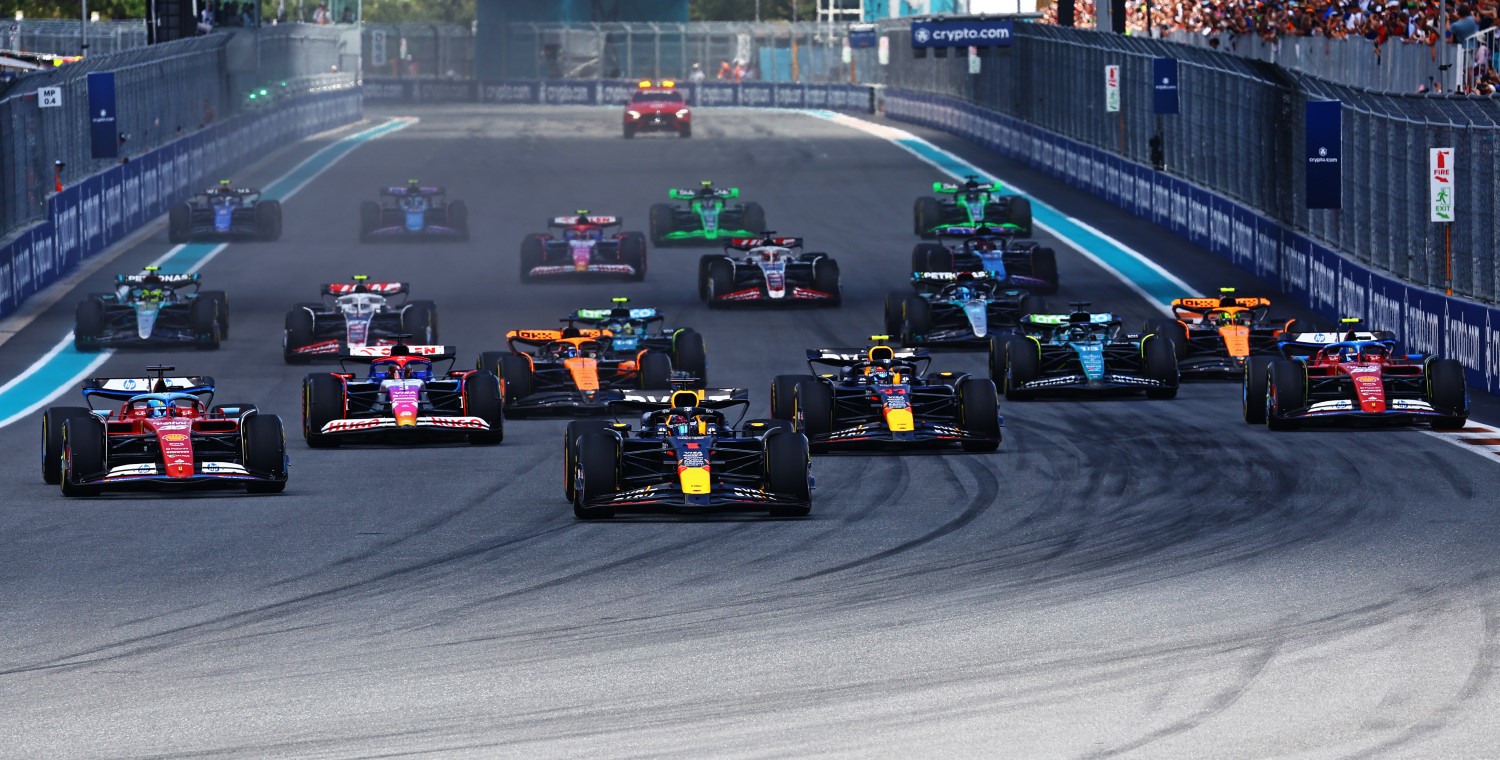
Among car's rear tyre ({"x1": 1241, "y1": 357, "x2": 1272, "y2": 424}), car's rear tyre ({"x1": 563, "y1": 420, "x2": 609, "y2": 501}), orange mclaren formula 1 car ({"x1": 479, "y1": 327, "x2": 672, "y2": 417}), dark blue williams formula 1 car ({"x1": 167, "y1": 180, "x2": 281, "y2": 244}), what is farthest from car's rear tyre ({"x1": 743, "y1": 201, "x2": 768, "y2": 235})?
car's rear tyre ({"x1": 563, "y1": 420, "x2": 609, "y2": 501})

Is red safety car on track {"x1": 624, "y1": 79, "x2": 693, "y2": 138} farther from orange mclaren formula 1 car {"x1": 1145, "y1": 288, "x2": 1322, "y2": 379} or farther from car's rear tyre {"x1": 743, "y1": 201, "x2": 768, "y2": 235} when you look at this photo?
orange mclaren formula 1 car {"x1": 1145, "y1": 288, "x2": 1322, "y2": 379}

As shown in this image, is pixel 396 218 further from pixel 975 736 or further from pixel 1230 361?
pixel 975 736

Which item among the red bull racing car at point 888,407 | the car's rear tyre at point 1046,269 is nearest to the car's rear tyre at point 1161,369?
the red bull racing car at point 888,407

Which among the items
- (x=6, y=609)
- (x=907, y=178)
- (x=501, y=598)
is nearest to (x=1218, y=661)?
(x=501, y=598)

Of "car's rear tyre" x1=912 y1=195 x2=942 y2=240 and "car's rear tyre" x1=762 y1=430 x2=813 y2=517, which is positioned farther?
"car's rear tyre" x1=912 y1=195 x2=942 y2=240

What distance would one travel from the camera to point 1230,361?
28047mm

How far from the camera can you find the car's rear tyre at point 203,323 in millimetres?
31297

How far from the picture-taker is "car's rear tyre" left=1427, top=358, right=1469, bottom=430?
23172 mm

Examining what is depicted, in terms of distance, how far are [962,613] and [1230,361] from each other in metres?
13.9

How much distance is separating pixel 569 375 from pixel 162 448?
6.46 meters

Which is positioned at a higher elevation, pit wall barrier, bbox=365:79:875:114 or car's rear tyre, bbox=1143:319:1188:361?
pit wall barrier, bbox=365:79:875:114

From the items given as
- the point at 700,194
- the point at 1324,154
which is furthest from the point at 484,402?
the point at 700,194

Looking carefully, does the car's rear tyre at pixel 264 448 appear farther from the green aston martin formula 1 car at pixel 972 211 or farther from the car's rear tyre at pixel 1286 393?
the green aston martin formula 1 car at pixel 972 211

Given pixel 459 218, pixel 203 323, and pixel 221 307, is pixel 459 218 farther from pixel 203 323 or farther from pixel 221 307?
pixel 203 323
